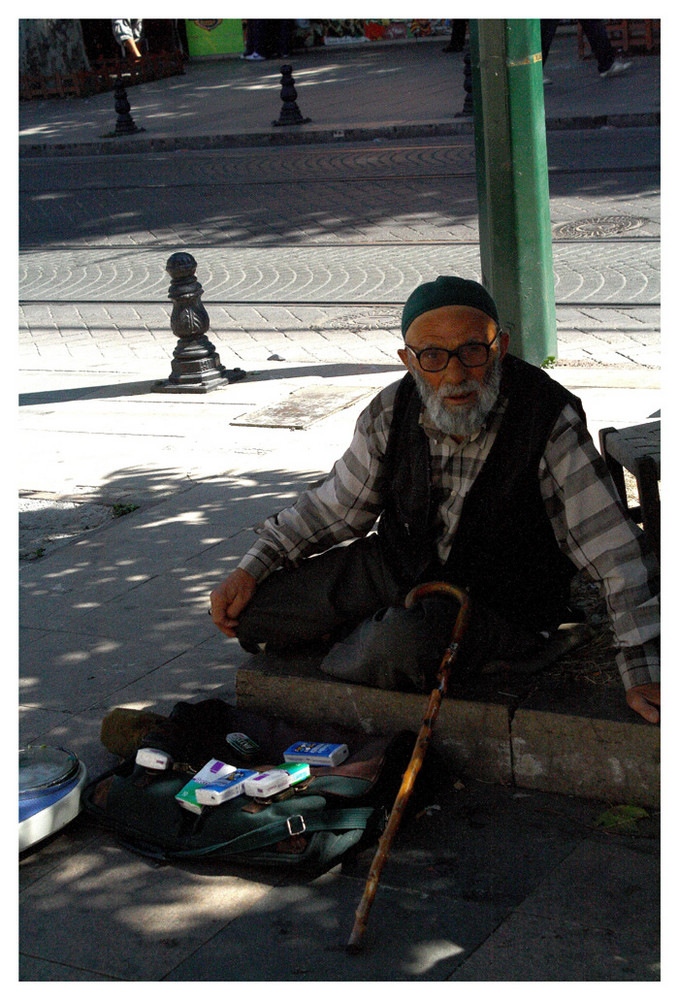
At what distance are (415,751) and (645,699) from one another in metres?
0.64

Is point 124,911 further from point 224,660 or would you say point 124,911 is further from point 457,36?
point 457,36

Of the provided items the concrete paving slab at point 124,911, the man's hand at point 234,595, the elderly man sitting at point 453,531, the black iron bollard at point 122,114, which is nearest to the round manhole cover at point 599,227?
the elderly man sitting at point 453,531

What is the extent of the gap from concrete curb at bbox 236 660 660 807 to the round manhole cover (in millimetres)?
8181

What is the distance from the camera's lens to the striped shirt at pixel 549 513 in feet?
10.2

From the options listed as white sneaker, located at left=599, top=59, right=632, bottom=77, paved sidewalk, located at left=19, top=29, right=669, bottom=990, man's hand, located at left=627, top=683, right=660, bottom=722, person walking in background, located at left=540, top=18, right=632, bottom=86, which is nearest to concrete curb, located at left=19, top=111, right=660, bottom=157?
person walking in background, located at left=540, top=18, right=632, bottom=86

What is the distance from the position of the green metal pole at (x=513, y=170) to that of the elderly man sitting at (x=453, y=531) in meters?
3.86

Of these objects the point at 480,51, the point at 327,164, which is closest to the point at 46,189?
the point at 327,164

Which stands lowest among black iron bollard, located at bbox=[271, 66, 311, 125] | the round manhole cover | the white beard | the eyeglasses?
the round manhole cover

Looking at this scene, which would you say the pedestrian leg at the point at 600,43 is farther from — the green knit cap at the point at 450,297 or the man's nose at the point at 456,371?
the man's nose at the point at 456,371

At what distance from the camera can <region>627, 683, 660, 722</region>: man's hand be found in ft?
10.0

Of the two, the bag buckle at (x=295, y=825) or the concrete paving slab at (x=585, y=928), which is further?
the bag buckle at (x=295, y=825)

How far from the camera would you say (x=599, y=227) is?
1116 cm

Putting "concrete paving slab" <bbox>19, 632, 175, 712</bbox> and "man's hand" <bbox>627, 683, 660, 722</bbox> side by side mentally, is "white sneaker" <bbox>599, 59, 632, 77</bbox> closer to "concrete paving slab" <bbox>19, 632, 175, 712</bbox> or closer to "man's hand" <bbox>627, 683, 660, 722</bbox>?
"concrete paving slab" <bbox>19, 632, 175, 712</bbox>

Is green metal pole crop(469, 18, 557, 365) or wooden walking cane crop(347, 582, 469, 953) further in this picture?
green metal pole crop(469, 18, 557, 365)
